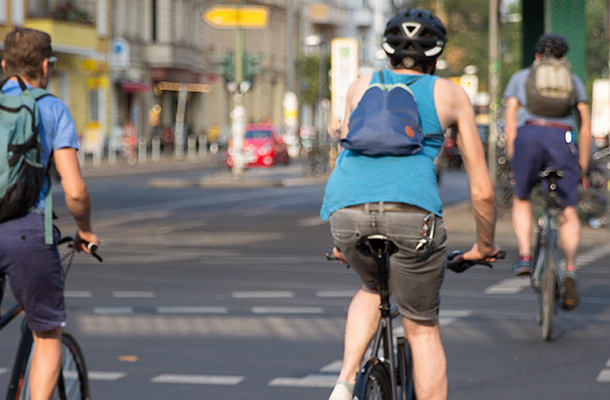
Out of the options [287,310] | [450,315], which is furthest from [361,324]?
[287,310]

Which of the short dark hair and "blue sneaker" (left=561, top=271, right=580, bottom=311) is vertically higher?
the short dark hair

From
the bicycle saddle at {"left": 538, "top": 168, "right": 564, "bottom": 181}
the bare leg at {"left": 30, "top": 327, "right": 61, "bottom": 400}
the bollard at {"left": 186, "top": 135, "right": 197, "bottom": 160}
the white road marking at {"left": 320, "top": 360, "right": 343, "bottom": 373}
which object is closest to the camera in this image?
the bare leg at {"left": 30, "top": 327, "right": 61, "bottom": 400}

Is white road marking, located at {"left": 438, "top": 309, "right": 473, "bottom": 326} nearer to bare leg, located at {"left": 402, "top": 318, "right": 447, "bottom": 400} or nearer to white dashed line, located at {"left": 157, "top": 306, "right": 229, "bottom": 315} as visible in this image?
white dashed line, located at {"left": 157, "top": 306, "right": 229, "bottom": 315}

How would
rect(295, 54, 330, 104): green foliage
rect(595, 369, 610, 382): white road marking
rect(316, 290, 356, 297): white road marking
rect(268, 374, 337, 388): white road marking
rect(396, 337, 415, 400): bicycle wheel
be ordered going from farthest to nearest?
1. rect(295, 54, 330, 104): green foliage
2. rect(316, 290, 356, 297): white road marking
3. rect(595, 369, 610, 382): white road marking
4. rect(268, 374, 337, 388): white road marking
5. rect(396, 337, 415, 400): bicycle wheel

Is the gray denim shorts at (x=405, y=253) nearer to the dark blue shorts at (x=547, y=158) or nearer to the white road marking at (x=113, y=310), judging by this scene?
the dark blue shorts at (x=547, y=158)

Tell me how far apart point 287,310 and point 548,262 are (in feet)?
7.20

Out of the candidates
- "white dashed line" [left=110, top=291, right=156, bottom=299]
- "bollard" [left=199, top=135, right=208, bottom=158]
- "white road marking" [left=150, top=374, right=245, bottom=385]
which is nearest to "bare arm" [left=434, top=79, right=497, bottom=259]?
"white road marking" [left=150, top=374, right=245, bottom=385]

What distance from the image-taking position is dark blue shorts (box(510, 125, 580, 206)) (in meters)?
9.52

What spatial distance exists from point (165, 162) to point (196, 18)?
21.3 m

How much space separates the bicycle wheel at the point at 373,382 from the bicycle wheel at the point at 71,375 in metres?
1.27

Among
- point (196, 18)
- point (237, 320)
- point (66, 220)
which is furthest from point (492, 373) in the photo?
point (196, 18)

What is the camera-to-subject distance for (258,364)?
26.6ft

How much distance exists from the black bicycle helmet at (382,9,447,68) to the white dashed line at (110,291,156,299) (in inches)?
261

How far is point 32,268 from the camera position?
5047 mm
